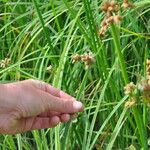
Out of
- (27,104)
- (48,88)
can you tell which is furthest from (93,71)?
(27,104)

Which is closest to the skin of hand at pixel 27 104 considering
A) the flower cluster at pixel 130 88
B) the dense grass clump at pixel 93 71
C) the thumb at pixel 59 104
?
the thumb at pixel 59 104

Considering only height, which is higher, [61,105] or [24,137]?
[61,105]

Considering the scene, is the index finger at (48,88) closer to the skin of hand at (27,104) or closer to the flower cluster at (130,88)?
the skin of hand at (27,104)

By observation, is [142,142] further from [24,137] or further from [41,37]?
[41,37]

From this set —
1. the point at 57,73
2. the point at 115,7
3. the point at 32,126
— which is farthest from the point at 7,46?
the point at 115,7

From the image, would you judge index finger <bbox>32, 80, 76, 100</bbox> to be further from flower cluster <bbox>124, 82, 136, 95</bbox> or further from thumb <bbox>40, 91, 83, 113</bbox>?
flower cluster <bbox>124, 82, 136, 95</bbox>
